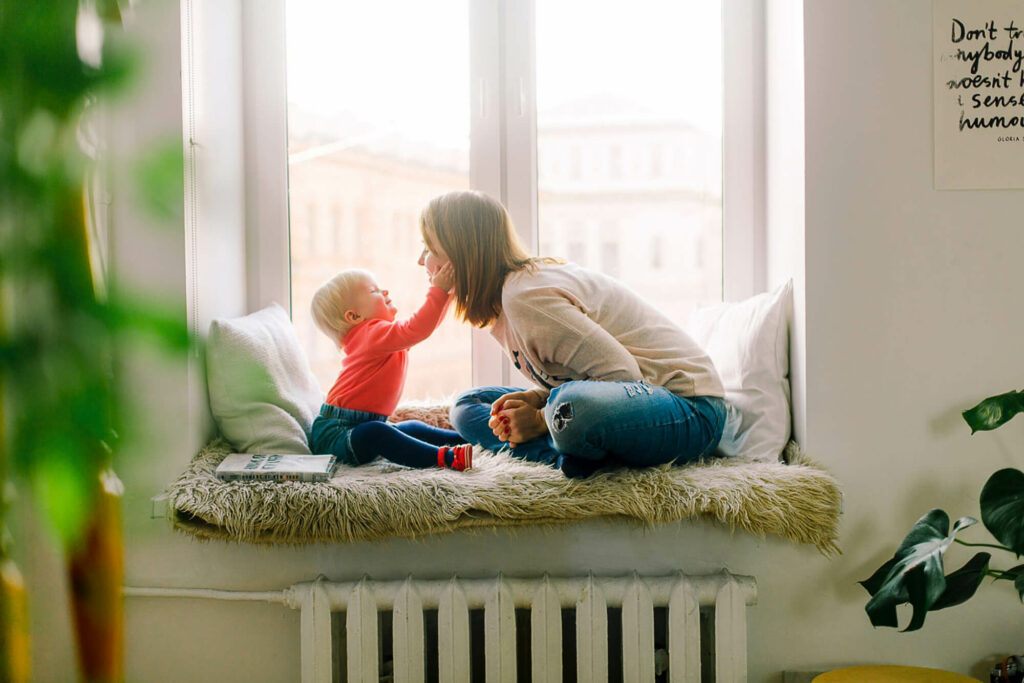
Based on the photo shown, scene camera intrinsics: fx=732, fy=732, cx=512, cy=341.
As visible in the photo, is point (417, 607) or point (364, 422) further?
point (364, 422)

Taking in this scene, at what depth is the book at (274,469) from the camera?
1.40m

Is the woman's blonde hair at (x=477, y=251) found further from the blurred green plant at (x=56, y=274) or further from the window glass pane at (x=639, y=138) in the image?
the blurred green plant at (x=56, y=274)

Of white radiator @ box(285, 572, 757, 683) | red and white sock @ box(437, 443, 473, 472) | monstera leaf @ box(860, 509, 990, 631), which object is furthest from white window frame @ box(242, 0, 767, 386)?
monstera leaf @ box(860, 509, 990, 631)

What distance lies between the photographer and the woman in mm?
1352

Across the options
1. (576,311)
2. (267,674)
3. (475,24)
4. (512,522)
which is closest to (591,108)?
(475,24)

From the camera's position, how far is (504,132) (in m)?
1.90

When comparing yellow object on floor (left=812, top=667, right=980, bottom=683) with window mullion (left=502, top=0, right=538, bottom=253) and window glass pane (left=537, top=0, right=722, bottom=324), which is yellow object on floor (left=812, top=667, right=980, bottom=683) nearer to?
window glass pane (left=537, top=0, right=722, bottom=324)

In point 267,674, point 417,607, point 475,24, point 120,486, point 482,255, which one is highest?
point 475,24

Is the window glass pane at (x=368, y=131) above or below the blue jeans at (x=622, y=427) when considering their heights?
above

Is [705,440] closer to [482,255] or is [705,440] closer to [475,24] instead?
[482,255]

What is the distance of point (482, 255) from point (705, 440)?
0.60m

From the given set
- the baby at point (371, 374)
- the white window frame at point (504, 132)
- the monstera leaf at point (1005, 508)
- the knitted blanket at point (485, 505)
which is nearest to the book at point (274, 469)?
the knitted blanket at point (485, 505)

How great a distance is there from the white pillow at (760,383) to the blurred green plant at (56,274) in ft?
4.42

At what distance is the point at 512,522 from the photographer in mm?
1331
